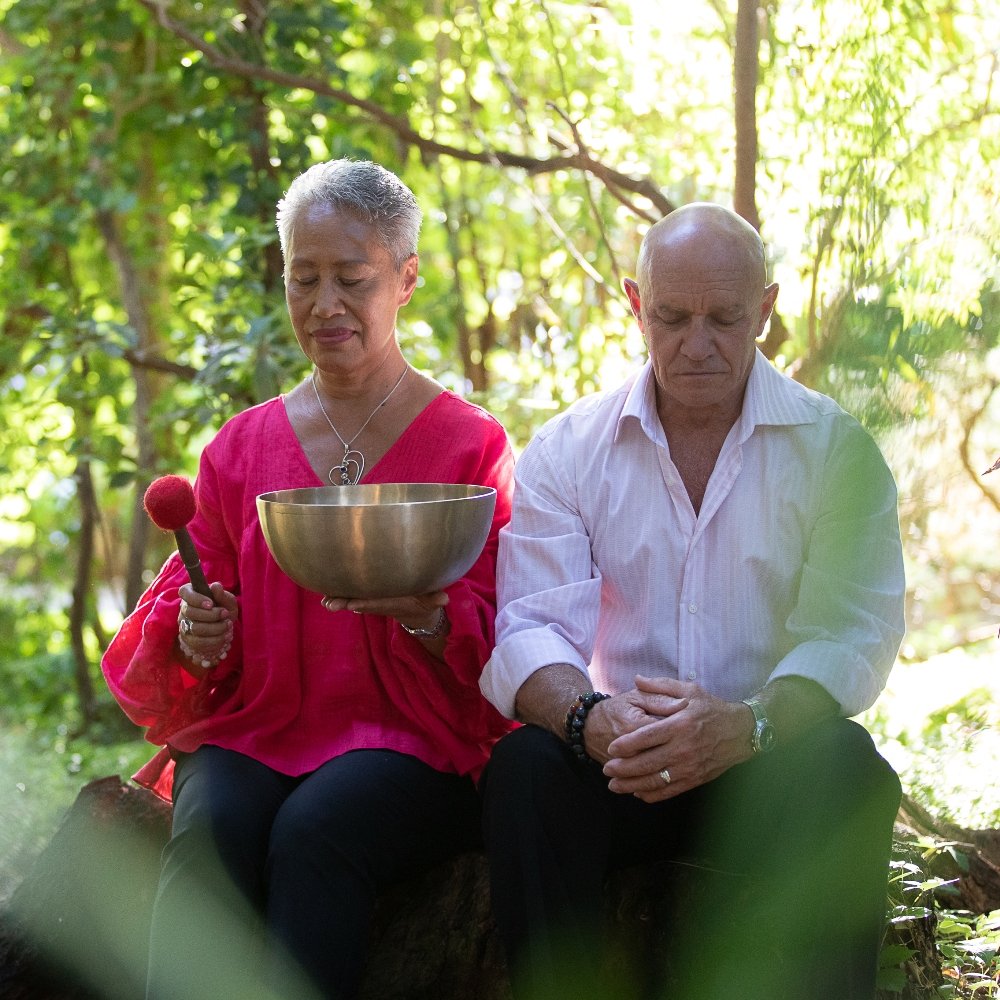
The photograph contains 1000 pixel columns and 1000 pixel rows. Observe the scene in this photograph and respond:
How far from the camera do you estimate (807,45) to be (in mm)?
3133

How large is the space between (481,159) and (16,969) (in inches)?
86.3

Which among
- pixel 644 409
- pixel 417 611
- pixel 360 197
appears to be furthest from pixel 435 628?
pixel 360 197

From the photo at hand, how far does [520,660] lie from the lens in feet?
7.12

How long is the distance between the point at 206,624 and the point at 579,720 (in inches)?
27.6

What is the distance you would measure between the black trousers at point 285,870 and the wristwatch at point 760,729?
57cm

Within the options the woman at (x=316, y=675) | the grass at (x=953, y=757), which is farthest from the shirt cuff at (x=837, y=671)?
the woman at (x=316, y=675)

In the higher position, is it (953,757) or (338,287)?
(338,287)

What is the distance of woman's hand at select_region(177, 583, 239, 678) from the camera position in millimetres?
2289

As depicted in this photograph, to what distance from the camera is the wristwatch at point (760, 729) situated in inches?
80.9

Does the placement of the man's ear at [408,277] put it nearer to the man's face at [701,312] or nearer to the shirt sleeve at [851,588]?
the man's face at [701,312]

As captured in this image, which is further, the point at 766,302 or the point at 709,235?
the point at 766,302

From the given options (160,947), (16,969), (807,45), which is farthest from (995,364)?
(16,969)

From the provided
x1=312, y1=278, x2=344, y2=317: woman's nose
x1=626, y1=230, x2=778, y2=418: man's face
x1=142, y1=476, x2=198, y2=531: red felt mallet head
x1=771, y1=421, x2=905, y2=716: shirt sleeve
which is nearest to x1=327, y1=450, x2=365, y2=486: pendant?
x1=312, y1=278, x2=344, y2=317: woman's nose

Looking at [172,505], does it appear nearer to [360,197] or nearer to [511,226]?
[360,197]
